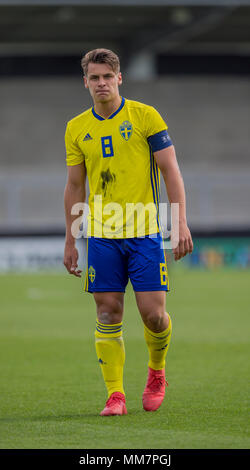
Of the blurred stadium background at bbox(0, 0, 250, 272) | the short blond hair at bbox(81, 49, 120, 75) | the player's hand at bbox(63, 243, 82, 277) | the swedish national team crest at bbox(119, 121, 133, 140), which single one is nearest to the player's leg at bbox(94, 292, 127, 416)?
the player's hand at bbox(63, 243, 82, 277)

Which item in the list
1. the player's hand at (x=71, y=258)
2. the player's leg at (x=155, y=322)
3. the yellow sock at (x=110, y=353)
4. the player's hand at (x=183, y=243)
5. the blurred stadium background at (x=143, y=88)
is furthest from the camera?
the blurred stadium background at (x=143, y=88)

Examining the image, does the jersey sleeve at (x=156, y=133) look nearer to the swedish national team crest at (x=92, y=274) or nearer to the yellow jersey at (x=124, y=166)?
the yellow jersey at (x=124, y=166)

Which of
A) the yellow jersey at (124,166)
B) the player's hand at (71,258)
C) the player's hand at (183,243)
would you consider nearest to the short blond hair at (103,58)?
the yellow jersey at (124,166)

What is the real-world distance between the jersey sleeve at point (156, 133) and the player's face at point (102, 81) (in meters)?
0.27

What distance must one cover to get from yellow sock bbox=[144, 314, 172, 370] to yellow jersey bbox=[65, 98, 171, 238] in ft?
2.16

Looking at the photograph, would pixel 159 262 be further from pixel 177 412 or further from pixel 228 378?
pixel 228 378

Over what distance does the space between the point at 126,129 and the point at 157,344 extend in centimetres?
139

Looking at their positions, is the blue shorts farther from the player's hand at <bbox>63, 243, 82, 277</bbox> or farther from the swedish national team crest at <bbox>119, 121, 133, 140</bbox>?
the swedish national team crest at <bbox>119, 121, 133, 140</bbox>

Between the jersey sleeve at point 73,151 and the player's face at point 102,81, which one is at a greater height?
the player's face at point 102,81

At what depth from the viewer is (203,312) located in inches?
512

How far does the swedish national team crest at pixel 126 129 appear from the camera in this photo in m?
5.52

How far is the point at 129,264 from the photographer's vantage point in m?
5.61

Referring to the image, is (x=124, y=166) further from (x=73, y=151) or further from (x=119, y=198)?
(x=73, y=151)
